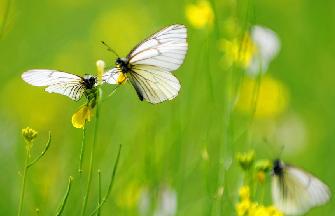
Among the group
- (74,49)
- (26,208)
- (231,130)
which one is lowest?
(26,208)

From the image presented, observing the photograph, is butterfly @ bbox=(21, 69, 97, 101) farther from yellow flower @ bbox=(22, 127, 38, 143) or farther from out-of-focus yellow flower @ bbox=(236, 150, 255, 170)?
out-of-focus yellow flower @ bbox=(236, 150, 255, 170)

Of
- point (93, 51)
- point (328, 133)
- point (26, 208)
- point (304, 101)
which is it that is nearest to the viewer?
point (26, 208)

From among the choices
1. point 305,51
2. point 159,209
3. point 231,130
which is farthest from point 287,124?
point 231,130

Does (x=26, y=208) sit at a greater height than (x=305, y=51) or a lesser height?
lesser

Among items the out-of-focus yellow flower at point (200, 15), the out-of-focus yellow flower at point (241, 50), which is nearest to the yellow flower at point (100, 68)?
the out-of-focus yellow flower at point (241, 50)

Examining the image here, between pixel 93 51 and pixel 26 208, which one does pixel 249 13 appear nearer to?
pixel 26 208

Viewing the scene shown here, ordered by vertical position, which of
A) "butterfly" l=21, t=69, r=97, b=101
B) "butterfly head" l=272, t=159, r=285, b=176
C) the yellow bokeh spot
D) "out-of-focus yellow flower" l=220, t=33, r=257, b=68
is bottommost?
"butterfly head" l=272, t=159, r=285, b=176

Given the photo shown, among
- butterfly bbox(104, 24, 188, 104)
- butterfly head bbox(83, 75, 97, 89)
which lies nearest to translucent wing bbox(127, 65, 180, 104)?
butterfly bbox(104, 24, 188, 104)
